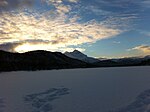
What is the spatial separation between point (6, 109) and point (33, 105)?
8.23ft

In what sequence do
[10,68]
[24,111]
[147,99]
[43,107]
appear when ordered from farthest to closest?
[10,68] → [147,99] → [43,107] → [24,111]

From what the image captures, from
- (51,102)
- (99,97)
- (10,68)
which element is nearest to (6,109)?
(51,102)

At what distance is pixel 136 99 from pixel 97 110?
5.95m

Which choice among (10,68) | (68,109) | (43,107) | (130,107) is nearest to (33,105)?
(43,107)

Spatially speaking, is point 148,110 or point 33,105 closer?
point 148,110

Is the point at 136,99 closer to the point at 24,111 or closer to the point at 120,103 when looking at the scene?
the point at 120,103

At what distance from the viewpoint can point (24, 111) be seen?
62.4ft

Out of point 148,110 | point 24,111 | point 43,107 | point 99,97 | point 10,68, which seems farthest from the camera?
point 10,68

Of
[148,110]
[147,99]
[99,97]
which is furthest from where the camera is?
[99,97]

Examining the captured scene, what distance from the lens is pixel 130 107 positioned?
62.5ft

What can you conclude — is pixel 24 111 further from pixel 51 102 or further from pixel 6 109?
pixel 51 102

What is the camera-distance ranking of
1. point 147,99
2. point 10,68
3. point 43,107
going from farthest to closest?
point 10,68 → point 147,99 → point 43,107

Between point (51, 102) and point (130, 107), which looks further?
point (51, 102)

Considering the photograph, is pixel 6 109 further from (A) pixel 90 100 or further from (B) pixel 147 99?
(B) pixel 147 99
